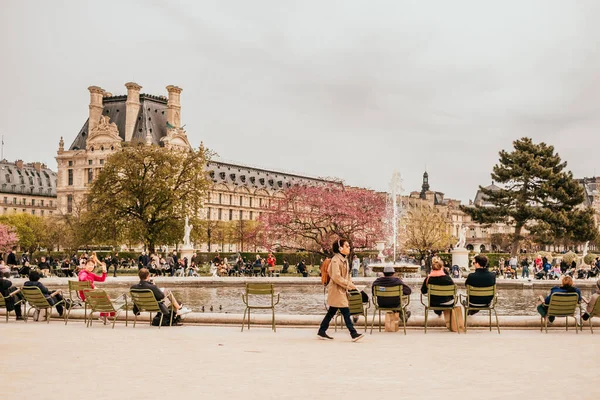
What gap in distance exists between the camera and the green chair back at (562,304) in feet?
42.5

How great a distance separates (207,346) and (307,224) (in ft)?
116

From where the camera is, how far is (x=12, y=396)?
22.7 feet

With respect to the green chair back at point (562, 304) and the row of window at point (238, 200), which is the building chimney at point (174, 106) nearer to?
the row of window at point (238, 200)

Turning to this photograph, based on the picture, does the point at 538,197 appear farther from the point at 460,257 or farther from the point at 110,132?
the point at 110,132

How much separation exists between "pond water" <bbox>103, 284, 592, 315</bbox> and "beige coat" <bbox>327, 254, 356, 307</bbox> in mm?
7018

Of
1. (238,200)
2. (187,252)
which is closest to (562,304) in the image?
(187,252)

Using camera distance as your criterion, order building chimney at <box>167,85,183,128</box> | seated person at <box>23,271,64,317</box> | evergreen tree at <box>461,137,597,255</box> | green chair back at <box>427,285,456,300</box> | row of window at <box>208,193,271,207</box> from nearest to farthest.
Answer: green chair back at <box>427,285,456,300</box> → seated person at <box>23,271,64,317</box> → evergreen tree at <box>461,137,597,255</box> → building chimney at <box>167,85,183,128</box> → row of window at <box>208,193,271,207</box>

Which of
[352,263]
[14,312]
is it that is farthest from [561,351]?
[352,263]

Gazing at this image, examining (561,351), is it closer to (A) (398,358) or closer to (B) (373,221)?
(A) (398,358)

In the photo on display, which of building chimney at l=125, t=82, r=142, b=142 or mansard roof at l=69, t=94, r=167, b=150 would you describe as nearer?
mansard roof at l=69, t=94, r=167, b=150

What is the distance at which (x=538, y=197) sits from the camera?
195ft

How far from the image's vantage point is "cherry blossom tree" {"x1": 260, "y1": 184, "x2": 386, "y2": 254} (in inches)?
1802

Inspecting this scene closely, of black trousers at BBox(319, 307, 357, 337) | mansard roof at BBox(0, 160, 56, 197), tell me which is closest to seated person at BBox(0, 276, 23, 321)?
black trousers at BBox(319, 307, 357, 337)

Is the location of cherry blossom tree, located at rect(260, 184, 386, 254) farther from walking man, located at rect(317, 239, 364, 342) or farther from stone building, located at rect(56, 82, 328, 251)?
stone building, located at rect(56, 82, 328, 251)
